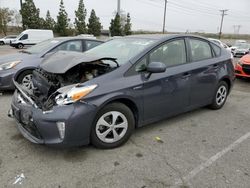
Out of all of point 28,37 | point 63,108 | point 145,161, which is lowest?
point 145,161

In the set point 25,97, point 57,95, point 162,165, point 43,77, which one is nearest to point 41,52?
point 43,77

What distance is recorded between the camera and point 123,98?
9.52 ft

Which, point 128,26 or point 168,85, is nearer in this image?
point 168,85

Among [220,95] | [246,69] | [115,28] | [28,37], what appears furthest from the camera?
[115,28]

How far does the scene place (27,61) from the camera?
204 inches

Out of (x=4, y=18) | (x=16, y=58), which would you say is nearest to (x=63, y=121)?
(x=16, y=58)

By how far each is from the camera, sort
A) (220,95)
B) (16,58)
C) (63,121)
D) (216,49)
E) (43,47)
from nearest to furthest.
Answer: (63,121)
(216,49)
(220,95)
(16,58)
(43,47)

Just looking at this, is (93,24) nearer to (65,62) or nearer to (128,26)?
(128,26)

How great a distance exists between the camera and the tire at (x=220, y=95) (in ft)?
14.4

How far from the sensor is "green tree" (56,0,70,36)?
145ft

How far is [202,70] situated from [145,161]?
202 cm

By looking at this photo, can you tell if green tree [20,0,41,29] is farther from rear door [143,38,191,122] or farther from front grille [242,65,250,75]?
rear door [143,38,191,122]

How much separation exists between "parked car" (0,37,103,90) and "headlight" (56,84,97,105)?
244 cm

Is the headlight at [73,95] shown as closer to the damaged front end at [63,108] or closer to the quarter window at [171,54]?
the damaged front end at [63,108]
